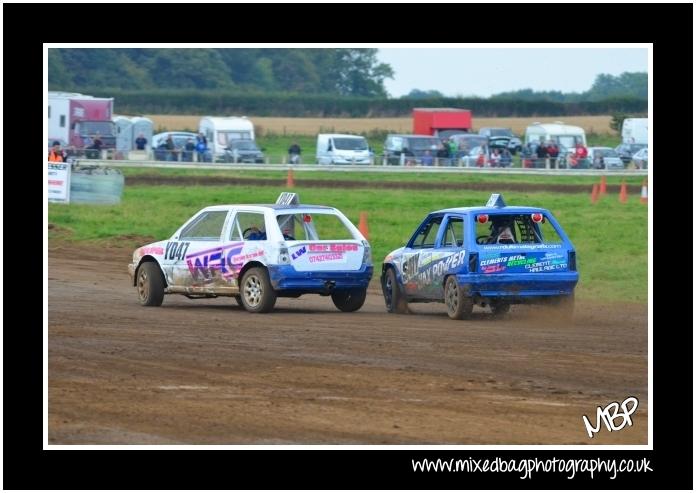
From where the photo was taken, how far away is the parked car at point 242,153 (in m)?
57.8

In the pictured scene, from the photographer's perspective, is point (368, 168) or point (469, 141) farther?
point (469, 141)

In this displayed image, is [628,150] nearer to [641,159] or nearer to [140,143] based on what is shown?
[641,159]

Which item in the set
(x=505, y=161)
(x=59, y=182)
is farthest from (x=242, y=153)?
(x=59, y=182)

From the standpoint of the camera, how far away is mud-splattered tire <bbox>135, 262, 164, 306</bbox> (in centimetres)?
→ 1859

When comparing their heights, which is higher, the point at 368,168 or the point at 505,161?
the point at 505,161

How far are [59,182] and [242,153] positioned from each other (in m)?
24.2

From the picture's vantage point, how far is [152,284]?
61.0 ft

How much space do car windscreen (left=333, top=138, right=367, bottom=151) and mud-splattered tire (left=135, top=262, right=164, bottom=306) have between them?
123 ft

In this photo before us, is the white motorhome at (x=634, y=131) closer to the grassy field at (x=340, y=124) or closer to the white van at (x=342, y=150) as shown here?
the grassy field at (x=340, y=124)

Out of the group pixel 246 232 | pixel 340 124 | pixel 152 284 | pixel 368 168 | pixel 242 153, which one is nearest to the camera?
pixel 246 232

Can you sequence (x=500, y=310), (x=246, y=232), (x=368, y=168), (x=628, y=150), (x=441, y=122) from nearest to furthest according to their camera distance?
(x=500, y=310)
(x=246, y=232)
(x=368, y=168)
(x=628, y=150)
(x=441, y=122)

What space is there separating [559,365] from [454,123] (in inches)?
2127

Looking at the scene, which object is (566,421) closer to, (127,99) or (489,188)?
(489,188)

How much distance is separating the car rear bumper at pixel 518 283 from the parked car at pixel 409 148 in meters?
39.4
